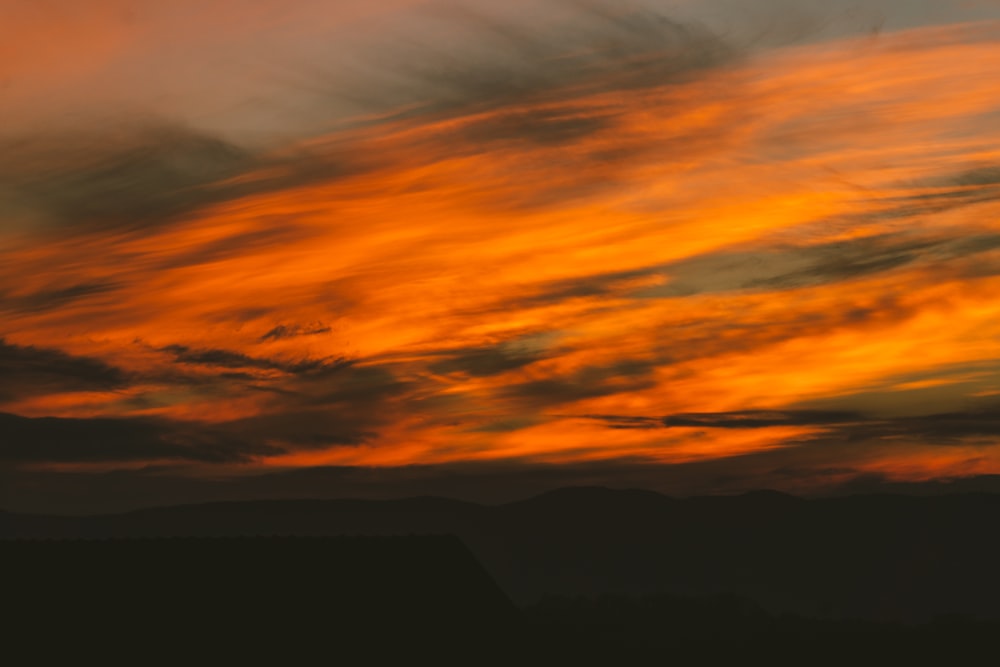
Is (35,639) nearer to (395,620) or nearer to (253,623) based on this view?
(253,623)

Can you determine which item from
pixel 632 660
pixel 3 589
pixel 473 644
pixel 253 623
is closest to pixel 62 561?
pixel 3 589

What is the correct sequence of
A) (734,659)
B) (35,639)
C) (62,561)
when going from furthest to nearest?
1. (734,659)
2. (62,561)
3. (35,639)

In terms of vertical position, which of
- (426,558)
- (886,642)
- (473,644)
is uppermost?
(426,558)

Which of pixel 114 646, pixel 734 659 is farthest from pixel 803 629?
pixel 114 646

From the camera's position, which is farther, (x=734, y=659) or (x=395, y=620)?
(x=734, y=659)

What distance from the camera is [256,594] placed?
135 ft

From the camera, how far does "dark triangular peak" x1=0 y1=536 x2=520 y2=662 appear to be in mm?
38156

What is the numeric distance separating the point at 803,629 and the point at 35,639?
503 feet

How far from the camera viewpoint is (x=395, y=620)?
4275cm

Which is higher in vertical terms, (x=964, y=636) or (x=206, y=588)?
(x=206, y=588)

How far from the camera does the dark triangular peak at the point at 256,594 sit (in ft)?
125

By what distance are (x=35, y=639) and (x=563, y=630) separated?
471 feet

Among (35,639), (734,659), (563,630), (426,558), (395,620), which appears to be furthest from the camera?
(563,630)

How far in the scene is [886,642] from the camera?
147 meters
